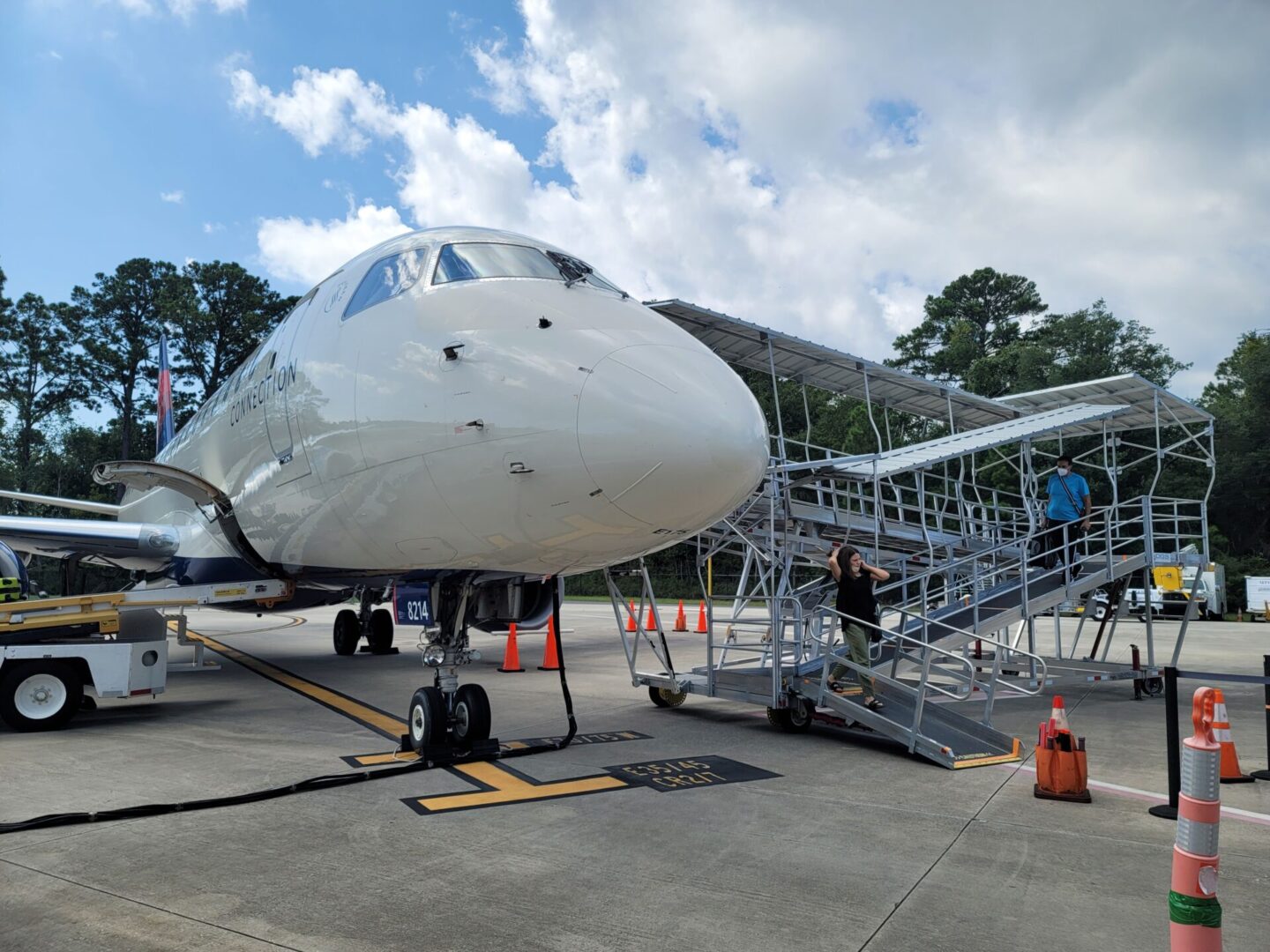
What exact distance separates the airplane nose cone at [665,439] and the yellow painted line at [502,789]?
2.09 meters

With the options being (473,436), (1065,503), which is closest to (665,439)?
(473,436)

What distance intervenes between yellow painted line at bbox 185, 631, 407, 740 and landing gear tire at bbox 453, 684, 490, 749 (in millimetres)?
1488

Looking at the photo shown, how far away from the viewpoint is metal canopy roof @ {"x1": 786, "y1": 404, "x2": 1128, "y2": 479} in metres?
9.68

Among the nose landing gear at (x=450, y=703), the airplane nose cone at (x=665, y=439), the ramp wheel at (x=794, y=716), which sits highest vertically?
the airplane nose cone at (x=665, y=439)

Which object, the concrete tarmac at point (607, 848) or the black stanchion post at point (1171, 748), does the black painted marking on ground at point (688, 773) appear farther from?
the black stanchion post at point (1171, 748)

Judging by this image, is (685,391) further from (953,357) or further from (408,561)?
(953,357)

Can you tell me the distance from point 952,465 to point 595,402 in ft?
96.2

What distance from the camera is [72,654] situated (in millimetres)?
8391

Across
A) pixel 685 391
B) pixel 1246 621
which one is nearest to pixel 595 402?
pixel 685 391

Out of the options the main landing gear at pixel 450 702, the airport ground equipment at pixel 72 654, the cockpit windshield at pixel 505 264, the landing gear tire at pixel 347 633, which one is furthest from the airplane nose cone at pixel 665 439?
the landing gear tire at pixel 347 633

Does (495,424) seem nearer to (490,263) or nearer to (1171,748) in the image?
(490,263)

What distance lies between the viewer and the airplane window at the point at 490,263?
19.8ft

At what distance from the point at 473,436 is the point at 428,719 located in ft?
8.83

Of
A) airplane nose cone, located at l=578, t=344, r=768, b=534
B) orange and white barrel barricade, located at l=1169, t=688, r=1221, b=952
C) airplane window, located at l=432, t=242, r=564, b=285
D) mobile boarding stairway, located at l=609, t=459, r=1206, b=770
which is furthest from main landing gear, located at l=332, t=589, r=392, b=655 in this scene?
orange and white barrel barricade, located at l=1169, t=688, r=1221, b=952
